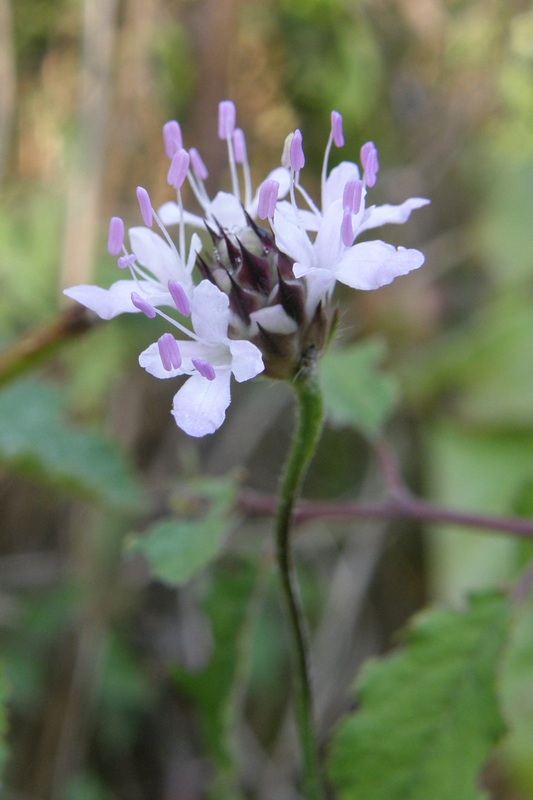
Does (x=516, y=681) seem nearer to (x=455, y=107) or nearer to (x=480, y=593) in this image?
(x=480, y=593)

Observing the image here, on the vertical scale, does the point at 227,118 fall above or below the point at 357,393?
above

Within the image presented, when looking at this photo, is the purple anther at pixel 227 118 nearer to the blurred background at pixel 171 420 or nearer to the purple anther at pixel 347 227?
the purple anther at pixel 347 227

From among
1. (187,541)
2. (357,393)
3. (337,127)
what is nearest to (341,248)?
(337,127)

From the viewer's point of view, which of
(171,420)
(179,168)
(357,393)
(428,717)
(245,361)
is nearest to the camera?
(245,361)

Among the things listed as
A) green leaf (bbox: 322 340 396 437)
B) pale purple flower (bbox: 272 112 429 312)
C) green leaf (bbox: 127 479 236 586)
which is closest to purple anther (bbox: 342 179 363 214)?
pale purple flower (bbox: 272 112 429 312)

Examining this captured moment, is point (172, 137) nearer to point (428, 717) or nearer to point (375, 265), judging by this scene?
point (375, 265)

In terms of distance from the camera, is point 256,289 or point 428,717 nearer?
point 256,289

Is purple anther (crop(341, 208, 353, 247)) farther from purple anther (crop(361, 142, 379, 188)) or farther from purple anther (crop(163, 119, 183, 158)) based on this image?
purple anther (crop(163, 119, 183, 158))
